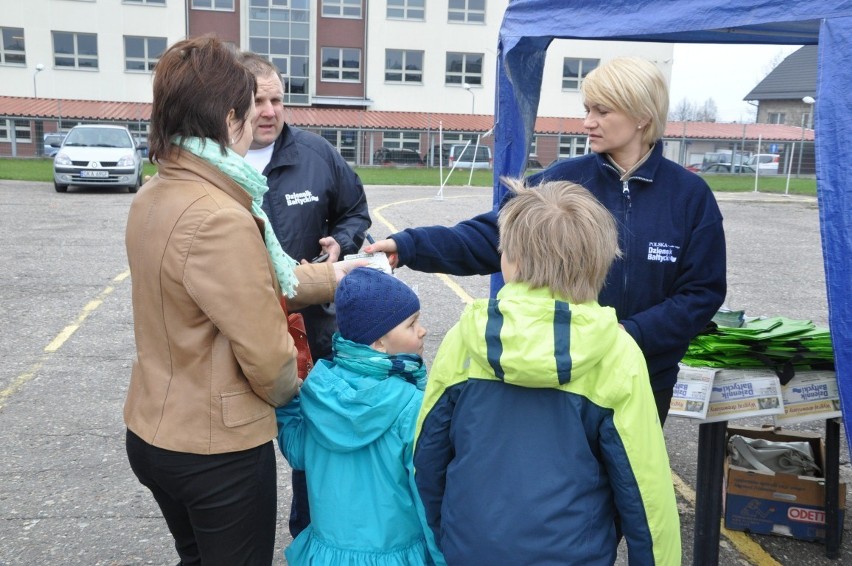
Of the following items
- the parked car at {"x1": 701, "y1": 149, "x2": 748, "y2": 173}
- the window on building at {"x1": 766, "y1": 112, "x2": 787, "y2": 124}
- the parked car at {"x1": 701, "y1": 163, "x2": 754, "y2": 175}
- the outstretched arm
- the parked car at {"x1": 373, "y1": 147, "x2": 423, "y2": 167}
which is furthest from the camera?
the window on building at {"x1": 766, "y1": 112, "x2": 787, "y2": 124}

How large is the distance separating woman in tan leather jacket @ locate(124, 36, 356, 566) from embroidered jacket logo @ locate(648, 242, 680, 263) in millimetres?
1259

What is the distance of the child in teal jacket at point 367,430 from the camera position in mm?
2174

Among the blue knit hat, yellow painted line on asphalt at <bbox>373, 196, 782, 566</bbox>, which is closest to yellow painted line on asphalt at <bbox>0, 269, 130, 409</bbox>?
the blue knit hat

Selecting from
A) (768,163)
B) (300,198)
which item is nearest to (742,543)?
(300,198)

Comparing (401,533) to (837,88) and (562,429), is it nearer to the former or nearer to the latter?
(562,429)

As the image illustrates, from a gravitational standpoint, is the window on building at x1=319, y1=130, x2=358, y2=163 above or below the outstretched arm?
below

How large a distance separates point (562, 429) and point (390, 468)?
57 centimetres

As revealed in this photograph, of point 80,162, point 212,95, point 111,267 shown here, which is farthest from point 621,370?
point 80,162

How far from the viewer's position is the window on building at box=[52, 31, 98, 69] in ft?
128

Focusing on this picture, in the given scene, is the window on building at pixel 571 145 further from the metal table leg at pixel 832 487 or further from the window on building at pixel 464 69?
the metal table leg at pixel 832 487

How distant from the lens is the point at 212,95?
1992 millimetres

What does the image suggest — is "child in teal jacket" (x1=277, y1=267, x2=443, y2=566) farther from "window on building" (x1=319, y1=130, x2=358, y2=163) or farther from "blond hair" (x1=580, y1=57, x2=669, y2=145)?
"window on building" (x1=319, y1=130, x2=358, y2=163)

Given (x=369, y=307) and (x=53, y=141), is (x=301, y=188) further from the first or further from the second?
(x=53, y=141)

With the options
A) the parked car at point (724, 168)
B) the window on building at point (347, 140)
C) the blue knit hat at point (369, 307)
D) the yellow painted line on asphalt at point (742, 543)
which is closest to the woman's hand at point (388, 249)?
the blue knit hat at point (369, 307)
